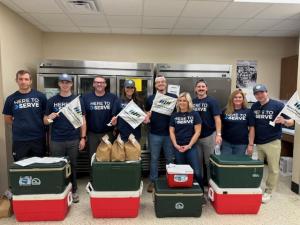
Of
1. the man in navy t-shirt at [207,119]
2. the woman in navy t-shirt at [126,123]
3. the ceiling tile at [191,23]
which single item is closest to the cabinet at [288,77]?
the ceiling tile at [191,23]

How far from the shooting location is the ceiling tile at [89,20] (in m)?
3.51

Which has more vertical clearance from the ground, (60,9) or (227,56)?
(60,9)

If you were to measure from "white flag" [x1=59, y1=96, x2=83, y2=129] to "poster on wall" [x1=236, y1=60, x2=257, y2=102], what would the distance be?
3137 mm

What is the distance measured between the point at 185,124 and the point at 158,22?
178 centimetres

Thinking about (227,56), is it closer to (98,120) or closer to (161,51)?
(161,51)

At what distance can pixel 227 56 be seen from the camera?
4.64 m

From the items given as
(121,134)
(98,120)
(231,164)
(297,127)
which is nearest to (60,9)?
(98,120)

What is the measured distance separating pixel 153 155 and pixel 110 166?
2.55 ft

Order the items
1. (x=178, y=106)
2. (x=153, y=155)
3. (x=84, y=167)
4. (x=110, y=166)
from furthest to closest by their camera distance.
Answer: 1. (x=84, y=167)
2. (x=153, y=155)
3. (x=178, y=106)
4. (x=110, y=166)

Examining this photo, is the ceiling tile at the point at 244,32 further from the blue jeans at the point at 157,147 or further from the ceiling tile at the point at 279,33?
the blue jeans at the point at 157,147

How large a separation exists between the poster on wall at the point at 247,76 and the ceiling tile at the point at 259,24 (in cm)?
79

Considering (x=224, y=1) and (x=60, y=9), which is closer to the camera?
(x=224, y=1)

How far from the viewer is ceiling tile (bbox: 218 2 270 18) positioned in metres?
3.02

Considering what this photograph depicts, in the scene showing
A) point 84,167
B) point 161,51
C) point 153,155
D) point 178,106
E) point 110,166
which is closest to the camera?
point 110,166
